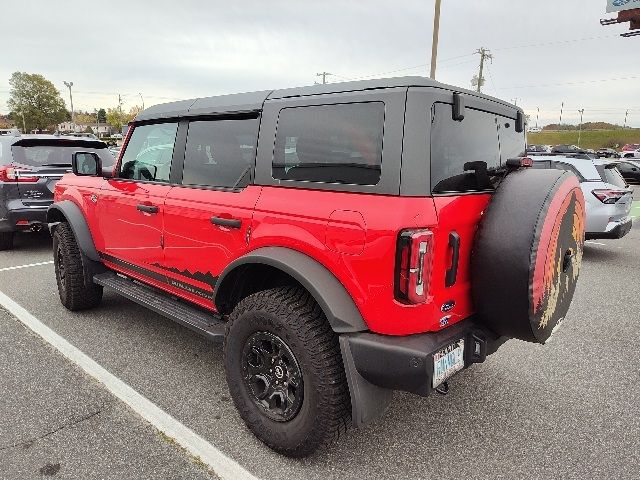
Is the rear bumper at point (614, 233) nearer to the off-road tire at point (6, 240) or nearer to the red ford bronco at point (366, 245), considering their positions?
the red ford bronco at point (366, 245)

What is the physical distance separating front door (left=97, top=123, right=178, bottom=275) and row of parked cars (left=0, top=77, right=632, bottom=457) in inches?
12.1

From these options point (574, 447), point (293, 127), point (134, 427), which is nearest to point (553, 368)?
point (574, 447)

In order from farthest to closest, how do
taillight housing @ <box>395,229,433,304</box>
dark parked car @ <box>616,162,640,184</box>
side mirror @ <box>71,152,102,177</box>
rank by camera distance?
dark parked car @ <box>616,162,640,184</box> → side mirror @ <box>71,152,102,177</box> → taillight housing @ <box>395,229,433,304</box>

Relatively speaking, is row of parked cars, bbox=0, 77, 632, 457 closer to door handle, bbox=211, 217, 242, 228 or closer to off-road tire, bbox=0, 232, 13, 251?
door handle, bbox=211, 217, 242, 228

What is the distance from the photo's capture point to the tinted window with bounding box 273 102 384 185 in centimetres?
211

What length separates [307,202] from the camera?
2.27m

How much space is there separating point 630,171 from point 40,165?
23632mm

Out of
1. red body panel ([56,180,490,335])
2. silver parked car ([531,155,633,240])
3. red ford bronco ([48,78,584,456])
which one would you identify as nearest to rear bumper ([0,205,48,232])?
red body panel ([56,180,490,335])

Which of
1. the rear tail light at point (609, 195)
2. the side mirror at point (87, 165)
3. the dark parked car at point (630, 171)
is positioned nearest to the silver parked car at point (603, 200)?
the rear tail light at point (609, 195)

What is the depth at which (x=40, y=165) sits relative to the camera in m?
6.74

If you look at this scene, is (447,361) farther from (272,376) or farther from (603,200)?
(603,200)

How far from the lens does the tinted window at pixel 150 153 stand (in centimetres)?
333

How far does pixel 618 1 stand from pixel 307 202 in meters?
40.1

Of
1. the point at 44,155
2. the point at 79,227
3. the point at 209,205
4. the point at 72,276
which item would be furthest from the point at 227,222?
the point at 44,155
